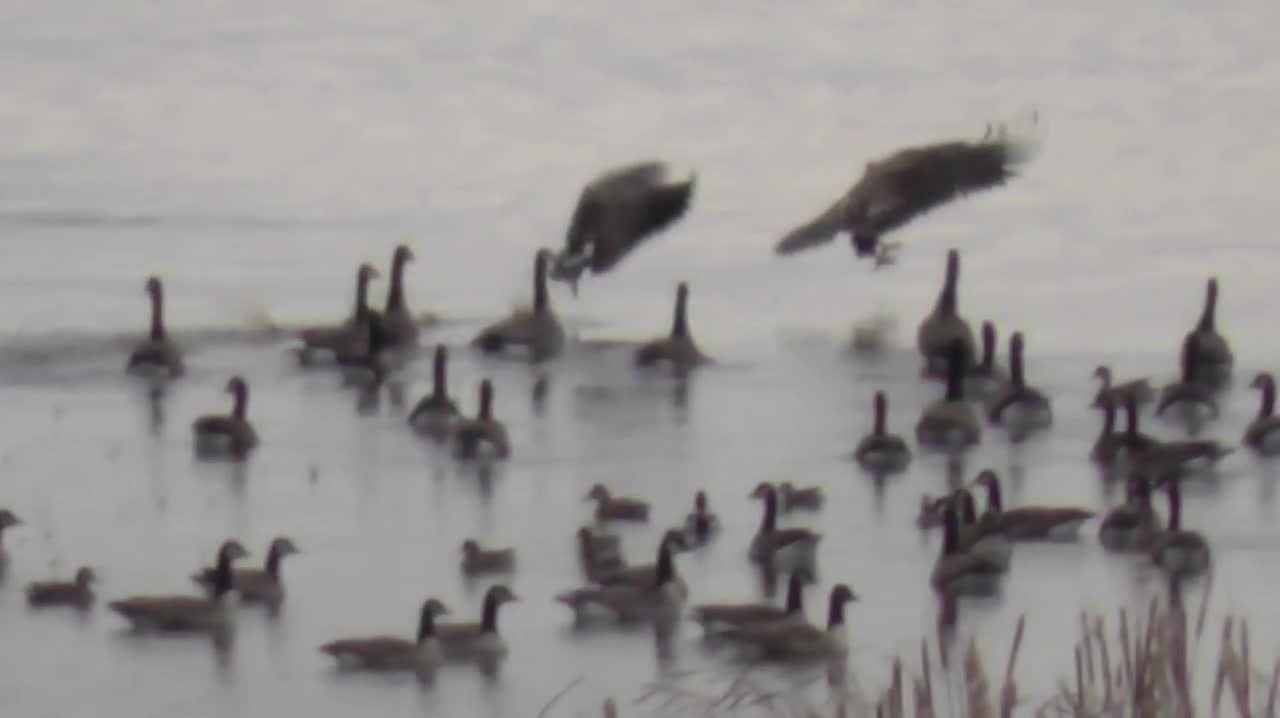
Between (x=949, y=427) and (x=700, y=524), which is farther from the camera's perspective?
(x=949, y=427)

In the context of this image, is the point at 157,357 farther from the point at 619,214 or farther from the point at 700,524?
the point at 700,524

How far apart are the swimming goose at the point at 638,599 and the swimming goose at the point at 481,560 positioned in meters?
0.60

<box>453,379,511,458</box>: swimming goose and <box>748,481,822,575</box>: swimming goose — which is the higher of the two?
<box>453,379,511,458</box>: swimming goose

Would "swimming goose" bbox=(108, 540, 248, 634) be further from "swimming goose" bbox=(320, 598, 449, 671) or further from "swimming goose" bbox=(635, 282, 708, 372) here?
"swimming goose" bbox=(635, 282, 708, 372)

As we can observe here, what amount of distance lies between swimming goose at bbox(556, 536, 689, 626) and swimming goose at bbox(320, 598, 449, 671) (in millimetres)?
902

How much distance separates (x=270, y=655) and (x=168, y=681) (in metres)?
0.60

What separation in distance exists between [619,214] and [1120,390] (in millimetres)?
4515

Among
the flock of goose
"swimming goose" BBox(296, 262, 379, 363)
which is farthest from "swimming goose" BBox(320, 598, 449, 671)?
"swimming goose" BBox(296, 262, 379, 363)

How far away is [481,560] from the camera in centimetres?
1560

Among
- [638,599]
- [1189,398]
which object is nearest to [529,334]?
[1189,398]

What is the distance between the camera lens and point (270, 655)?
1423 centimetres

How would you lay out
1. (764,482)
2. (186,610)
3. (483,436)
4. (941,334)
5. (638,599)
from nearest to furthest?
1. (186,610)
2. (638,599)
3. (764,482)
4. (483,436)
5. (941,334)

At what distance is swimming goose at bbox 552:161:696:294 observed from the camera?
77.6 feet

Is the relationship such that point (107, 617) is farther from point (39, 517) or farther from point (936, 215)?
point (936, 215)
